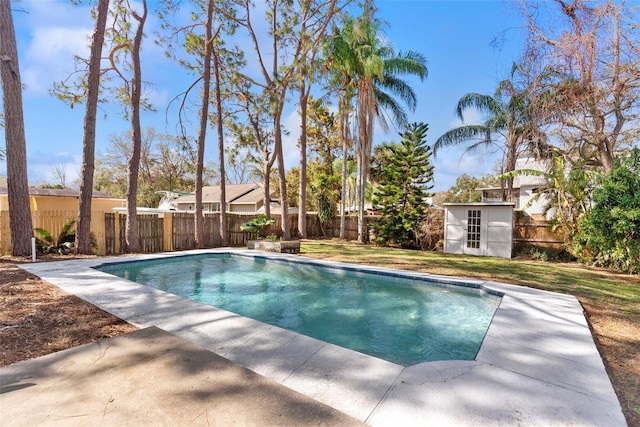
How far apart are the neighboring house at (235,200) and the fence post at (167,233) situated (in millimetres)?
14177

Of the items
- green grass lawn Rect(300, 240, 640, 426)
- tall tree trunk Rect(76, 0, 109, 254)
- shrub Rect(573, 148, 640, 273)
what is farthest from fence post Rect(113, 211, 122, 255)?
shrub Rect(573, 148, 640, 273)

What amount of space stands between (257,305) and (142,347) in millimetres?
2965

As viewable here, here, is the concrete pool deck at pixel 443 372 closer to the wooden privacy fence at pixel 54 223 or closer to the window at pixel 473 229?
the wooden privacy fence at pixel 54 223

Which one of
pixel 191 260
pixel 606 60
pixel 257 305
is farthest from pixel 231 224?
pixel 606 60

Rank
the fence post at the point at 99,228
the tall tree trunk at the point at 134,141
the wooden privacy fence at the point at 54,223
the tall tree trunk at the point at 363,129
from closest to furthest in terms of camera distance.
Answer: the wooden privacy fence at the point at 54,223 < the fence post at the point at 99,228 < the tall tree trunk at the point at 134,141 < the tall tree trunk at the point at 363,129

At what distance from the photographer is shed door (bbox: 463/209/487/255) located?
512 inches

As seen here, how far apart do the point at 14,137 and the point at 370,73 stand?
42.0 feet

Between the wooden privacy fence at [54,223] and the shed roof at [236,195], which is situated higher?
the shed roof at [236,195]

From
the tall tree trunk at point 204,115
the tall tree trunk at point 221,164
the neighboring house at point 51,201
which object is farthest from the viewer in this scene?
the neighboring house at point 51,201

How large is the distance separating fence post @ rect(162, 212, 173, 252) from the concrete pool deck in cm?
789

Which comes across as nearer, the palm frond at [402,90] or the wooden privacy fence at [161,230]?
the wooden privacy fence at [161,230]

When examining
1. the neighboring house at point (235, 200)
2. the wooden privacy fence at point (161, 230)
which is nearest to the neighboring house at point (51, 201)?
the wooden privacy fence at point (161, 230)

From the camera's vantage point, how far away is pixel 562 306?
537cm

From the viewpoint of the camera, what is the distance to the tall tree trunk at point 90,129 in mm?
9508
